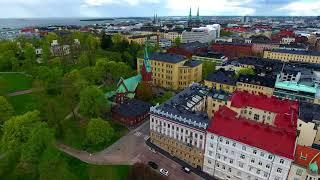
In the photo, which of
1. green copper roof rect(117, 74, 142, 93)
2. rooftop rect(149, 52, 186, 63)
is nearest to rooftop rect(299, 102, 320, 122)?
rooftop rect(149, 52, 186, 63)

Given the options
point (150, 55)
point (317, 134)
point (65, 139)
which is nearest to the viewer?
point (317, 134)

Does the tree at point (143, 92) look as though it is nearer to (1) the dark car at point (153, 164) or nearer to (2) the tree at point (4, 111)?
(1) the dark car at point (153, 164)

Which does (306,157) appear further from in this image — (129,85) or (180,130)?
(129,85)

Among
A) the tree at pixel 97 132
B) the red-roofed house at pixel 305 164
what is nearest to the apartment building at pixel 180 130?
the tree at pixel 97 132

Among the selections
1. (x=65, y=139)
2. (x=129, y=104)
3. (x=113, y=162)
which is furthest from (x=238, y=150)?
(x=65, y=139)

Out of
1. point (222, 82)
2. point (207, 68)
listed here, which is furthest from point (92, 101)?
point (207, 68)

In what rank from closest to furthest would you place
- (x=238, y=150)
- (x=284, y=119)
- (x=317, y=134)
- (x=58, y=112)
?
1. (x=238, y=150)
2. (x=284, y=119)
3. (x=317, y=134)
4. (x=58, y=112)

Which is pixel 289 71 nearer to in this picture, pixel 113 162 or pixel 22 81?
pixel 113 162
